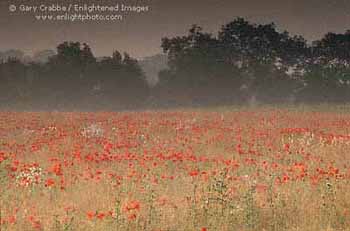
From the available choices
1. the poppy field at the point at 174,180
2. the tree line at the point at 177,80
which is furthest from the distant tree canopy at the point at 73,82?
the poppy field at the point at 174,180

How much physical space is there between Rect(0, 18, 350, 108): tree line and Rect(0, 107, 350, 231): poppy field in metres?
33.0

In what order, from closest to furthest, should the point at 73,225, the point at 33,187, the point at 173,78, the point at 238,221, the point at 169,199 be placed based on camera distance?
1. the point at 73,225
2. the point at 238,221
3. the point at 169,199
4. the point at 33,187
5. the point at 173,78

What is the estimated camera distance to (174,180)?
1194 cm

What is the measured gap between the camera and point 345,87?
53844 mm

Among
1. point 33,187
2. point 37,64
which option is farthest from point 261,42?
point 33,187

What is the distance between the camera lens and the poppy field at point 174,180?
8711 millimetres

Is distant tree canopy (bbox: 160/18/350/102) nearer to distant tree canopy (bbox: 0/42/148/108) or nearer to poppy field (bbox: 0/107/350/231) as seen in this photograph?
distant tree canopy (bbox: 0/42/148/108)

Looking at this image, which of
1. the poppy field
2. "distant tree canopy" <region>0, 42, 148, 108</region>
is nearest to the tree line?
"distant tree canopy" <region>0, 42, 148, 108</region>

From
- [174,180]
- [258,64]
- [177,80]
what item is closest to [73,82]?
[177,80]

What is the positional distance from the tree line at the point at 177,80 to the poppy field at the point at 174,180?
108 feet

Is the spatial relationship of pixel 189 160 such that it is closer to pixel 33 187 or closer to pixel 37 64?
pixel 33 187

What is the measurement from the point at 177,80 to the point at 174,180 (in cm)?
4099

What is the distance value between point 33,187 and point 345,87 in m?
47.2

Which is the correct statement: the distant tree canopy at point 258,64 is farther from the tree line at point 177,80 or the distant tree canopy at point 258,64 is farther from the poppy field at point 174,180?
the poppy field at point 174,180
